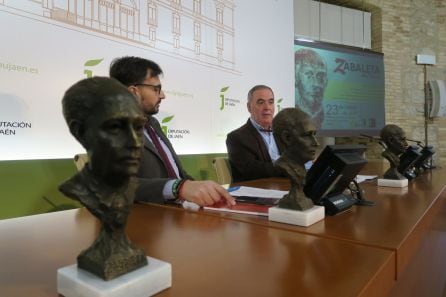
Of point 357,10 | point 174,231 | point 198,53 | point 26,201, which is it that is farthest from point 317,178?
point 357,10

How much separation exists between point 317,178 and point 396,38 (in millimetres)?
7034

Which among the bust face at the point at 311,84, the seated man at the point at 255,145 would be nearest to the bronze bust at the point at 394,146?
the seated man at the point at 255,145

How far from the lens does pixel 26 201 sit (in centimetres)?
220

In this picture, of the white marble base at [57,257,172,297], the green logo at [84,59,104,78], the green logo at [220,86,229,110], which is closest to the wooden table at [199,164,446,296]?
the white marble base at [57,257,172,297]

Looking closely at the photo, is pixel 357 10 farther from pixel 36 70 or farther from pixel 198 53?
pixel 36 70

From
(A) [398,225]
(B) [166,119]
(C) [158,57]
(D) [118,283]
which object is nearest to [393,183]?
(A) [398,225]

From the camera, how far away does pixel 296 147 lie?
3.49 feet

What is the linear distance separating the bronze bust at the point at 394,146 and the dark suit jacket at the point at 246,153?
1.00 metres

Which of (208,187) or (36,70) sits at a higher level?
(36,70)

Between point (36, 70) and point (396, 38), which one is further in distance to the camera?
point (396, 38)

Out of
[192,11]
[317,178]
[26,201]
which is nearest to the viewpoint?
[317,178]

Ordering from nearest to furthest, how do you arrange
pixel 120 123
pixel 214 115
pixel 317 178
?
pixel 120 123, pixel 317 178, pixel 214 115

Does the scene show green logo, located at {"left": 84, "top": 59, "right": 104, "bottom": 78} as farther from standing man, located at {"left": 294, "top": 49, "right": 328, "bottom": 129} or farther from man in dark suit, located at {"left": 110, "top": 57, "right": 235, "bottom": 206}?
standing man, located at {"left": 294, "top": 49, "right": 328, "bottom": 129}

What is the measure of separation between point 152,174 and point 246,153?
1204 millimetres
